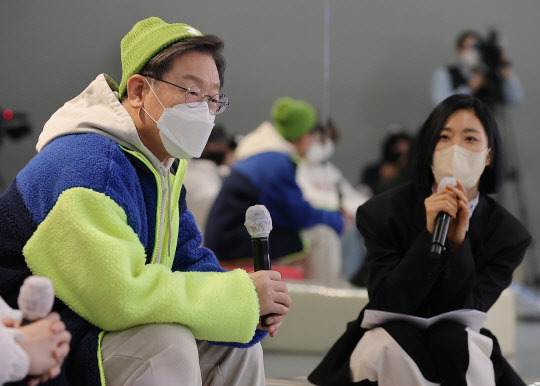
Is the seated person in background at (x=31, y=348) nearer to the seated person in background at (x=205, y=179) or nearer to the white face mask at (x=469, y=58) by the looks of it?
the seated person in background at (x=205, y=179)

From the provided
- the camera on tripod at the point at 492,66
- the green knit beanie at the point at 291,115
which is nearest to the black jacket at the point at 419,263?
the green knit beanie at the point at 291,115

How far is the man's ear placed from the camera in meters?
1.83

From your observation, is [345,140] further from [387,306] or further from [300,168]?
[387,306]

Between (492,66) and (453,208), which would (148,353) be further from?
(492,66)

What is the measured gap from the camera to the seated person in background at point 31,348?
4.20 ft

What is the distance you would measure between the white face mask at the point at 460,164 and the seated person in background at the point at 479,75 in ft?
10.3

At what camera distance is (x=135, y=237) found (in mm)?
1623

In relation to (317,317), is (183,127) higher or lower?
higher

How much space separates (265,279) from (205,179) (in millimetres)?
3405

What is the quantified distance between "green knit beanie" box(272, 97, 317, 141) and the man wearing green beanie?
3167mm

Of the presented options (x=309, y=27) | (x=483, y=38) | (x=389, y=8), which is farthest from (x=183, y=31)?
(x=483, y=38)

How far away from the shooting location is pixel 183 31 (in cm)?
181

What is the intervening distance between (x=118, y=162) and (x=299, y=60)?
3.30m

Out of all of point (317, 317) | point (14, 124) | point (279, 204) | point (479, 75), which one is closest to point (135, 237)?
point (14, 124)
